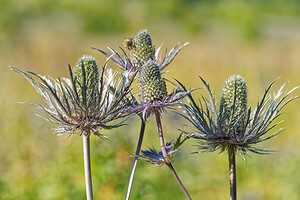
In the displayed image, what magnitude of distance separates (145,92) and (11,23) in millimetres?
3624

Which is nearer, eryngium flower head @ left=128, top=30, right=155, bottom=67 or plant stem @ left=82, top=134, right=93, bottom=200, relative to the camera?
plant stem @ left=82, top=134, right=93, bottom=200

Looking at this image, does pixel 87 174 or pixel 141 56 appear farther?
pixel 141 56

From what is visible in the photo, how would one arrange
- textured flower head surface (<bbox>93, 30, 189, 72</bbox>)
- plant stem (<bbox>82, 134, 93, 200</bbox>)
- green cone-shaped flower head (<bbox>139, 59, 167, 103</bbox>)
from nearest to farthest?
plant stem (<bbox>82, 134, 93, 200</bbox>), green cone-shaped flower head (<bbox>139, 59, 167, 103</bbox>), textured flower head surface (<bbox>93, 30, 189, 72</bbox>)

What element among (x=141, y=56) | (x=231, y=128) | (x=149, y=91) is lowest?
(x=231, y=128)

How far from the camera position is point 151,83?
1.26 meters

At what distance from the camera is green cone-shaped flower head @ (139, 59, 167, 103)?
127cm

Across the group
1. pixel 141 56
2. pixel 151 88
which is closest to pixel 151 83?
pixel 151 88

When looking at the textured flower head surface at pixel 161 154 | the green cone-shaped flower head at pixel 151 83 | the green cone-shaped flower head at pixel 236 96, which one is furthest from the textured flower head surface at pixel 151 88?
the green cone-shaped flower head at pixel 236 96

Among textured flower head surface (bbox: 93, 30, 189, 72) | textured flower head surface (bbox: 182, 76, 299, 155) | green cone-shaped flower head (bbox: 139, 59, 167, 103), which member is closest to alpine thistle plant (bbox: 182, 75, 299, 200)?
textured flower head surface (bbox: 182, 76, 299, 155)

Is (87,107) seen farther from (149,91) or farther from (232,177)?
(232,177)

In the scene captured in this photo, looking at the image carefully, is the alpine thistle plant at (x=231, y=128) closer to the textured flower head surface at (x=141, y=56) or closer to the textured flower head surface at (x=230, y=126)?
the textured flower head surface at (x=230, y=126)

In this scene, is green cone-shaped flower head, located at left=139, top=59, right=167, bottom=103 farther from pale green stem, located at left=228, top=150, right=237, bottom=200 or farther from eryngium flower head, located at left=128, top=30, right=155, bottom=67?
pale green stem, located at left=228, top=150, right=237, bottom=200

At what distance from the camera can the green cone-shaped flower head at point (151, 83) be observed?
1.27 meters

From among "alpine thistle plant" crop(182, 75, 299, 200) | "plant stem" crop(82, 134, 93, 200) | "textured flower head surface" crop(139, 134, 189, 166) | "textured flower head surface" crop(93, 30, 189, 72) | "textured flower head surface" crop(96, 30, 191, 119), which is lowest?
"plant stem" crop(82, 134, 93, 200)
